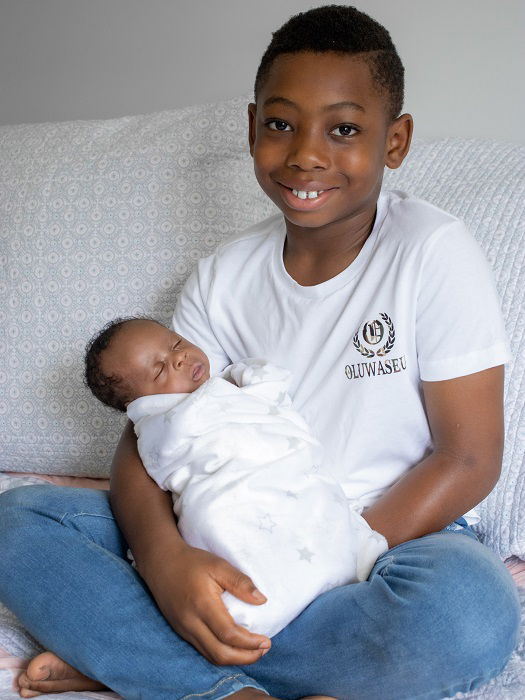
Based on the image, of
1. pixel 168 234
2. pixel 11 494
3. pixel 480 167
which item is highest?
pixel 480 167

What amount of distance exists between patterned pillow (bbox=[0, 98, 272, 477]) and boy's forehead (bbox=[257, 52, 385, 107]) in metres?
0.43

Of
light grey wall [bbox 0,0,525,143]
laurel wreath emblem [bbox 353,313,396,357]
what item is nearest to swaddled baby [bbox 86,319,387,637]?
laurel wreath emblem [bbox 353,313,396,357]

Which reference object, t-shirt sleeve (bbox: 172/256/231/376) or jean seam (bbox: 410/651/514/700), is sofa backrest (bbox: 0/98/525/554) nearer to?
t-shirt sleeve (bbox: 172/256/231/376)

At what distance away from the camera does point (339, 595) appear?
1.04 m

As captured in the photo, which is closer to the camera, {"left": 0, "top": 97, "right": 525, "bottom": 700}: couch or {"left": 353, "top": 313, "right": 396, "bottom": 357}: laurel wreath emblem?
{"left": 353, "top": 313, "right": 396, "bottom": 357}: laurel wreath emblem

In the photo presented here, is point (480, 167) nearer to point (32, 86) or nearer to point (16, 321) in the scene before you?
point (16, 321)

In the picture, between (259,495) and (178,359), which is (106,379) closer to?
(178,359)

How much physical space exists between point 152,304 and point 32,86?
103cm

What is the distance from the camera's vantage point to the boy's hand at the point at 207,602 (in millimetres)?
984

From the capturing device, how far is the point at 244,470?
1095 mm

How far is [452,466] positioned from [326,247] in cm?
36

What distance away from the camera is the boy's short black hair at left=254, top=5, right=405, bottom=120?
119 centimetres

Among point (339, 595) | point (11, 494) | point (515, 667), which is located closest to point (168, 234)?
point (11, 494)

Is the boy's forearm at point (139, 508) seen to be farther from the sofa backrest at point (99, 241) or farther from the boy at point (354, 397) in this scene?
the sofa backrest at point (99, 241)
